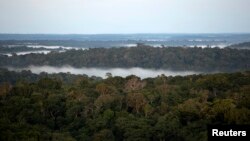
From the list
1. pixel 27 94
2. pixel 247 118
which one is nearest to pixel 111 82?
pixel 27 94

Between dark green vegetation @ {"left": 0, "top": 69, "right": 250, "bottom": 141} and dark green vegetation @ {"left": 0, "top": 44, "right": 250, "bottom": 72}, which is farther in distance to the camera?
dark green vegetation @ {"left": 0, "top": 44, "right": 250, "bottom": 72}

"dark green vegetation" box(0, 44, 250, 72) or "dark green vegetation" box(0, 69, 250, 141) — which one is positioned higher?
"dark green vegetation" box(0, 69, 250, 141)

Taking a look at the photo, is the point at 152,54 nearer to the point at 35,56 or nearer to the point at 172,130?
the point at 35,56

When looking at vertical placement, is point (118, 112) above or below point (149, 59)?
above

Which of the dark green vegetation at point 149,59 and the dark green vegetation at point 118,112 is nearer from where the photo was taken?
the dark green vegetation at point 118,112
